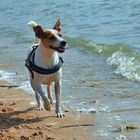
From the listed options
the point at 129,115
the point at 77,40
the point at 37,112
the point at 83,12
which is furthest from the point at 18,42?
the point at 129,115

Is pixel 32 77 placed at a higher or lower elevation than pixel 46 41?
lower

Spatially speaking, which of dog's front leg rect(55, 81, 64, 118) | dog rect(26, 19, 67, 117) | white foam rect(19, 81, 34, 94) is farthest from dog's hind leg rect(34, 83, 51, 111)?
white foam rect(19, 81, 34, 94)

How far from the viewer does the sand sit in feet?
19.5

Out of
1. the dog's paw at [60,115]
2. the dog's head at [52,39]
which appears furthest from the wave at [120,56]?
the dog's head at [52,39]

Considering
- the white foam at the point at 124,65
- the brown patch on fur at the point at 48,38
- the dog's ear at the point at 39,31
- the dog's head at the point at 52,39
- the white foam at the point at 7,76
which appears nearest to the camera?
the dog's head at the point at 52,39

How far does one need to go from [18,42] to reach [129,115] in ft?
26.3

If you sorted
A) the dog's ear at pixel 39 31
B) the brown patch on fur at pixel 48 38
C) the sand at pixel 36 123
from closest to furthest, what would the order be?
the sand at pixel 36 123 → the brown patch on fur at pixel 48 38 → the dog's ear at pixel 39 31

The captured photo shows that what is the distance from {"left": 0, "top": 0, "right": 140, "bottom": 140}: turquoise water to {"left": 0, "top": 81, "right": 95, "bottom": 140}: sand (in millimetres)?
199

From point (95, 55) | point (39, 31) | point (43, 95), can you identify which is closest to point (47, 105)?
point (43, 95)

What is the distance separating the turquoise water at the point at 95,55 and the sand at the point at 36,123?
199mm

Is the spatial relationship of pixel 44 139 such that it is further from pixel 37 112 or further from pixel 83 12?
pixel 83 12

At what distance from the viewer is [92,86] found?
8297 millimetres

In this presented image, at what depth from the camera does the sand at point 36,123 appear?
19.5ft

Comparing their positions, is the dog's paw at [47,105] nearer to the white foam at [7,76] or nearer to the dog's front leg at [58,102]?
the dog's front leg at [58,102]
